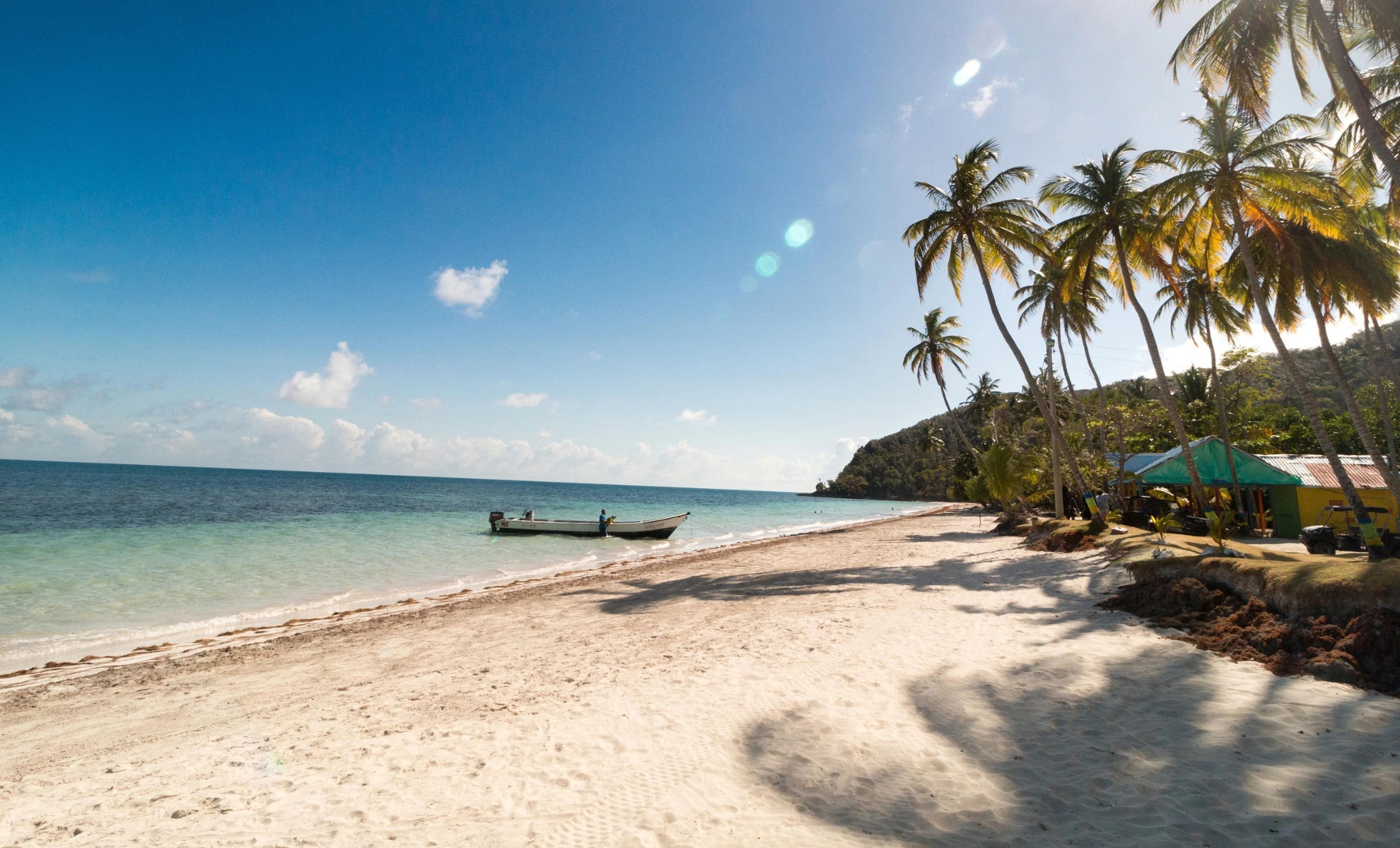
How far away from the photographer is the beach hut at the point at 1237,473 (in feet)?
52.9

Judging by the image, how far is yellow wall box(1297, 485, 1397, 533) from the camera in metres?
14.4

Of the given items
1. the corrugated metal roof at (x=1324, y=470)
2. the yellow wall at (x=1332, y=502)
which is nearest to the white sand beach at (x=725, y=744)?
the yellow wall at (x=1332, y=502)

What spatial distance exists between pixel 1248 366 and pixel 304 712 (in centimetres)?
3824

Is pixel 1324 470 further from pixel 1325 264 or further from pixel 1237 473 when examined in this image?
pixel 1325 264

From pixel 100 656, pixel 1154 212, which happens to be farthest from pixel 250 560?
pixel 1154 212

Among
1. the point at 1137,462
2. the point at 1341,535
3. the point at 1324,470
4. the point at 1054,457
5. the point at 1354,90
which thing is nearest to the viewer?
the point at 1354,90

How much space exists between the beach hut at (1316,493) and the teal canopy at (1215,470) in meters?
0.48

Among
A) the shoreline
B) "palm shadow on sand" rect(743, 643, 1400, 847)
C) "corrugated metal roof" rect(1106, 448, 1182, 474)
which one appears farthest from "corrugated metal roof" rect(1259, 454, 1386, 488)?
the shoreline

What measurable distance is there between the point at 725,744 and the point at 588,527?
941 inches

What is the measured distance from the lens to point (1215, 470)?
56.1ft

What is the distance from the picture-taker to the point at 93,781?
14.1 feet

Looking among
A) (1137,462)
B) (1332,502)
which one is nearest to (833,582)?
(1332,502)

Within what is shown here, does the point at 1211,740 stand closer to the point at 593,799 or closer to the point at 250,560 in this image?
the point at 593,799

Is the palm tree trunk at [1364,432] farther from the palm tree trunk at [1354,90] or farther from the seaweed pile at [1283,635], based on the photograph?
the seaweed pile at [1283,635]
